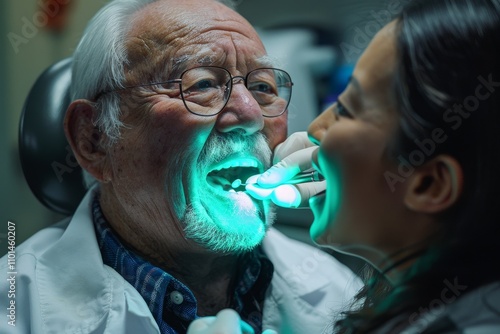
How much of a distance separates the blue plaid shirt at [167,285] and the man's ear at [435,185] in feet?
1.99

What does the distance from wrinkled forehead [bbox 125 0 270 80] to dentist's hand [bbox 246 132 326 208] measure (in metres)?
0.28

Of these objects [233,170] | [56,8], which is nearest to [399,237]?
[233,170]

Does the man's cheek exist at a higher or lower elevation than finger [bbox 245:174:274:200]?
higher

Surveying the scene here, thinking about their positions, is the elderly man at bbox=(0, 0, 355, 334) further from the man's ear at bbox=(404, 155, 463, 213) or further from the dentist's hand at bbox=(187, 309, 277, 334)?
the man's ear at bbox=(404, 155, 463, 213)

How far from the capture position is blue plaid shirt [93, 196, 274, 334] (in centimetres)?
121

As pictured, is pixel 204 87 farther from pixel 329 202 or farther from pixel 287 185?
pixel 329 202

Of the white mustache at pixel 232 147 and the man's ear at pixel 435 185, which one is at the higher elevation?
the man's ear at pixel 435 185

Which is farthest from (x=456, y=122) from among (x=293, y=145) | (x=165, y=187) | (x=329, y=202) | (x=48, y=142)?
(x=48, y=142)

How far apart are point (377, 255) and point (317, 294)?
600 millimetres

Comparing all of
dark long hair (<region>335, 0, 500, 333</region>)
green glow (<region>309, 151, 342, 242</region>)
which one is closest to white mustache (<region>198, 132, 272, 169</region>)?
green glow (<region>309, 151, 342, 242</region>)

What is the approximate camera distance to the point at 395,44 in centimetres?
76

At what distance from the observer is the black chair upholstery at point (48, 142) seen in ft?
4.82

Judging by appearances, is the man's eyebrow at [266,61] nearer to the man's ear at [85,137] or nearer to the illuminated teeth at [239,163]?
the illuminated teeth at [239,163]

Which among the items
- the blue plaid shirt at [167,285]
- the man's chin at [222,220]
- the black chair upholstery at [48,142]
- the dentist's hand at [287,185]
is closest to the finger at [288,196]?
the dentist's hand at [287,185]
